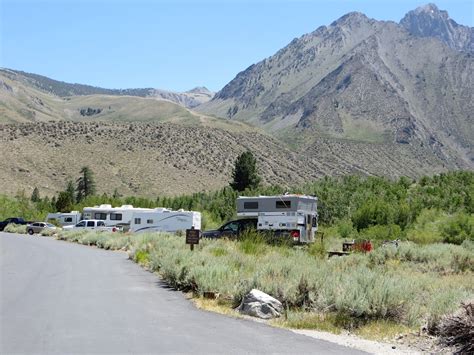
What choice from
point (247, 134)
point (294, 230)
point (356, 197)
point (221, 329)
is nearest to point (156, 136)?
point (247, 134)

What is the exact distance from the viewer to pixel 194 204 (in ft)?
207

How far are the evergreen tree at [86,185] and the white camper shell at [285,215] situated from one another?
184 feet

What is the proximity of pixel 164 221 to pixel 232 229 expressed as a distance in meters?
14.1


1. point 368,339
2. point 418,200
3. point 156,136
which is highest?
point 156,136

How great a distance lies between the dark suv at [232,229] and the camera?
31.5 metres

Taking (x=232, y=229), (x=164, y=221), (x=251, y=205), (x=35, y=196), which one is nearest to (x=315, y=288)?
(x=232, y=229)

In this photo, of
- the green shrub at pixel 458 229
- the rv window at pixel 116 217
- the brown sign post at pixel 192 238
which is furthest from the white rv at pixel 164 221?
the brown sign post at pixel 192 238

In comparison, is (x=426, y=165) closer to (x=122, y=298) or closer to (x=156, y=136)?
(x=156, y=136)

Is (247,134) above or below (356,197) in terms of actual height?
above

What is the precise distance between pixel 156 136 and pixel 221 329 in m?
101

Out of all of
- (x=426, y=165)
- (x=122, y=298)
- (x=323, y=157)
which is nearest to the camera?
(x=122, y=298)

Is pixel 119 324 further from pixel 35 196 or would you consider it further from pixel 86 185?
pixel 86 185

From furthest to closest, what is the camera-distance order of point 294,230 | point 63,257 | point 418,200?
point 418,200 → point 294,230 → point 63,257

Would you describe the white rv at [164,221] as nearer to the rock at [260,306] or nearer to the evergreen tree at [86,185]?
the rock at [260,306]
